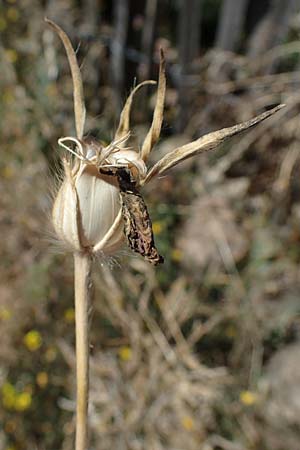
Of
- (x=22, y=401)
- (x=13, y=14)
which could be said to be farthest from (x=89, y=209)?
(x=13, y=14)

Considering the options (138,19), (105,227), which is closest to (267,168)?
(138,19)

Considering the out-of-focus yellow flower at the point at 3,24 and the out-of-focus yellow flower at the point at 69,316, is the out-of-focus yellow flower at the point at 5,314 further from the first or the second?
the out-of-focus yellow flower at the point at 3,24

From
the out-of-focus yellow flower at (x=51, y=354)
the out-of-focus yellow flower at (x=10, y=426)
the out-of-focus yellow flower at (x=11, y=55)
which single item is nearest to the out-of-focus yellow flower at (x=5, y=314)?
the out-of-focus yellow flower at (x=51, y=354)

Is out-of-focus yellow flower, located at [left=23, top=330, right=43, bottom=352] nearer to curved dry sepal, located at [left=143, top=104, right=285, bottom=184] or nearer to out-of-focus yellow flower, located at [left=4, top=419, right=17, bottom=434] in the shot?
out-of-focus yellow flower, located at [left=4, top=419, right=17, bottom=434]

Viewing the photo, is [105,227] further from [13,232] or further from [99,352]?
[13,232]

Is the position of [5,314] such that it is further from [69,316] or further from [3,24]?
[3,24]

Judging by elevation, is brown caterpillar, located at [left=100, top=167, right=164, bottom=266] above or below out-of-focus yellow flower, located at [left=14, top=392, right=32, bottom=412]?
above

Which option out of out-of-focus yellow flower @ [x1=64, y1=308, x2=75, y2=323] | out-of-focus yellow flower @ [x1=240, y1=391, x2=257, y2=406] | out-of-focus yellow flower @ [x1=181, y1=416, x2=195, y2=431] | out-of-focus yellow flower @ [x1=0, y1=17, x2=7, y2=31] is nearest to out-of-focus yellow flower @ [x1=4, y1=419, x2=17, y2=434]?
out-of-focus yellow flower @ [x1=64, y1=308, x2=75, y2=323]
